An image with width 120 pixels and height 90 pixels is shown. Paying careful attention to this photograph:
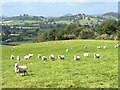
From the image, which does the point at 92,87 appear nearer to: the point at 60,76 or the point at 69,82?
the point at 69,82

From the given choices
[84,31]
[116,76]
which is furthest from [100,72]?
[84,31]

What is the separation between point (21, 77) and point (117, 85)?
266 inches

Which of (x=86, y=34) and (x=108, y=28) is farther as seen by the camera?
(x=108, y=28)

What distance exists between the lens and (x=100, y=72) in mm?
20750

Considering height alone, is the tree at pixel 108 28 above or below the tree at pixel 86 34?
above

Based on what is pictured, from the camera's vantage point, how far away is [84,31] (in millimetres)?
90438

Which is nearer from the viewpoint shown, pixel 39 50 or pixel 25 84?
pixel 25 84

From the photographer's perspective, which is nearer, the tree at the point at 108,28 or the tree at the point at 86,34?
the tree at the point at 108,28

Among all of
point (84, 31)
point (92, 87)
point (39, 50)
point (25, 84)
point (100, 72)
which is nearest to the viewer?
point (92, 87)

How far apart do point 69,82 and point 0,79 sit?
5.02 m

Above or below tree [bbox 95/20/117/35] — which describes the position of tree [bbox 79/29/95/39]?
below

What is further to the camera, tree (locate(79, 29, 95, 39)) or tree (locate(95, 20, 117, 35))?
tree (locate(79, 29, 95, 39))

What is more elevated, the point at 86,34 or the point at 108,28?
the point at 108,28

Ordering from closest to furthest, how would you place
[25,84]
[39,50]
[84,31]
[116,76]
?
[25,84]
[116,76]
[39,50]
[84,31]
